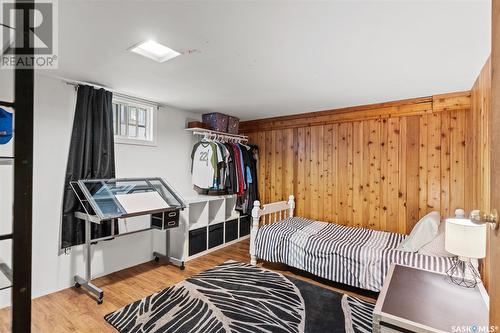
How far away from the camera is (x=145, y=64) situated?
227cm

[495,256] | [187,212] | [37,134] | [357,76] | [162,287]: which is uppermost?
[357,76]

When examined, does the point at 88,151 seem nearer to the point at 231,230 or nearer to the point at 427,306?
the point at 231,230

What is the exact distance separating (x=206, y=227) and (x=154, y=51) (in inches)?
103

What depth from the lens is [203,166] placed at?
13.1 feet

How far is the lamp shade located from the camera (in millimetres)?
1665

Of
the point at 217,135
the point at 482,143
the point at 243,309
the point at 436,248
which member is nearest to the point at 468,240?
the point at 436,248

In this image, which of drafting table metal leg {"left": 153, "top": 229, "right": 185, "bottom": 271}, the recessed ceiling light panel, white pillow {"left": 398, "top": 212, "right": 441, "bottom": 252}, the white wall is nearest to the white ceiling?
the recessed ceiling light panel

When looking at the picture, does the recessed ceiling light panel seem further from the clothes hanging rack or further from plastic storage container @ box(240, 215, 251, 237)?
plastic storage container @ box(240, 215, 251, 237)

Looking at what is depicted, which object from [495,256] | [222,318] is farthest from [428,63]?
[222,318]

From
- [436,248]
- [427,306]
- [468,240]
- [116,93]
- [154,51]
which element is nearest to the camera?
[427,306]

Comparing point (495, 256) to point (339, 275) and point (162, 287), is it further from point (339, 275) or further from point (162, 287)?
point (162, 287)

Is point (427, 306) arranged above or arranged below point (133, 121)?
below

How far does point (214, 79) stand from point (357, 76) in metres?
1.45

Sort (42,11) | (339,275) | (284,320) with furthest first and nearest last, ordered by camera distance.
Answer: (339,275) → (284,320) → (42,11)
